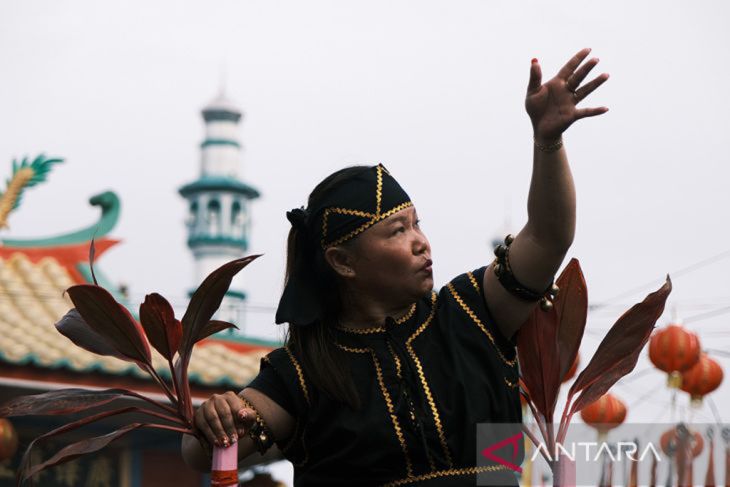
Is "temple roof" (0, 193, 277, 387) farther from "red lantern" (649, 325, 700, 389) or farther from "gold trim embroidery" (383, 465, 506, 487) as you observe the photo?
"gold trim embroidery" (383, 465, 506, 487)

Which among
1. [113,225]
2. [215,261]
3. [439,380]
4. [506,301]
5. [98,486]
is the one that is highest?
[215,261]

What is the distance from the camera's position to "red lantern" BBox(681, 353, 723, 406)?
10.3 meters

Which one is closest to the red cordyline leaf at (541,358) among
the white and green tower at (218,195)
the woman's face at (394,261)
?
the woman's face at (394,261)

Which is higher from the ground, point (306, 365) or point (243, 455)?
point (306, 365)

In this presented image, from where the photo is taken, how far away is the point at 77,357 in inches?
366

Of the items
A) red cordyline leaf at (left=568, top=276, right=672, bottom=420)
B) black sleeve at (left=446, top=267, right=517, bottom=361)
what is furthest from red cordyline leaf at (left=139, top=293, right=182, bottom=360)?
red cordyline leaf at (left=568, top=276, right=672, bottom=420)

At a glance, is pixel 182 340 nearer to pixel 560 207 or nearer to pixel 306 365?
pixel 306 365

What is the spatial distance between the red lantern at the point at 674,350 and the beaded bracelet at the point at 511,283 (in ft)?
23.3

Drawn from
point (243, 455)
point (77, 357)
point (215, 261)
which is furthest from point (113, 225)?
point (215, 261)

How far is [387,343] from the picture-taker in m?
2.97

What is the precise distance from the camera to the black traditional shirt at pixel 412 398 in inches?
112

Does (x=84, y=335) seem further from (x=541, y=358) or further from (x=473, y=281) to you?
(x=541, y=358)

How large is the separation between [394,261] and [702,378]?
Result: 7.93 m

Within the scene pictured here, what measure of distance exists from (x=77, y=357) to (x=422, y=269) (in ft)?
22.3
